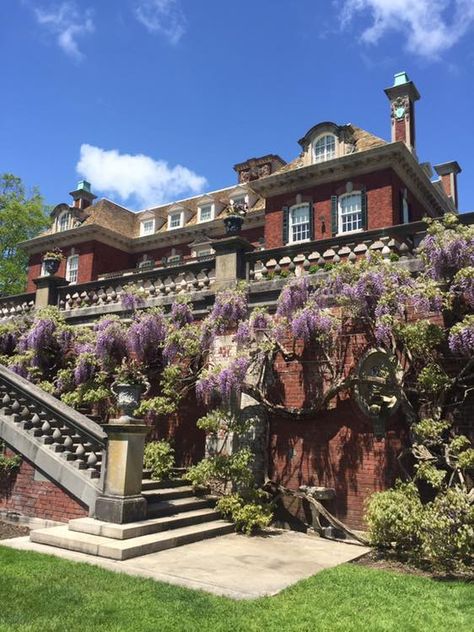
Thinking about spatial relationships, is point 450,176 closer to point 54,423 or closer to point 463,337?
point 463,337

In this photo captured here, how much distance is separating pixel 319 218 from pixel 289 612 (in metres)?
18.7

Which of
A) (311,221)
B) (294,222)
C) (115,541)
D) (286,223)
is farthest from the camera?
(286,223)

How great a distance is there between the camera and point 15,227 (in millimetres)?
37812

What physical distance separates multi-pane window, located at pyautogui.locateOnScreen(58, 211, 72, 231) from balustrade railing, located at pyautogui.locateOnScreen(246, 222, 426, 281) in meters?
23.6

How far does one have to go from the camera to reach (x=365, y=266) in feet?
31.1

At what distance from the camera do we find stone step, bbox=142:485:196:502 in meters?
9.52

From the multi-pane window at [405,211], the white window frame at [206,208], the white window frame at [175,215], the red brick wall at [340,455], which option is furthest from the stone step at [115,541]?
the white window frame at [175,215]

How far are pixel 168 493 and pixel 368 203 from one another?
1502 cm

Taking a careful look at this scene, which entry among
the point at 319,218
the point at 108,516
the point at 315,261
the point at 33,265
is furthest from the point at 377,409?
the point at 33,265

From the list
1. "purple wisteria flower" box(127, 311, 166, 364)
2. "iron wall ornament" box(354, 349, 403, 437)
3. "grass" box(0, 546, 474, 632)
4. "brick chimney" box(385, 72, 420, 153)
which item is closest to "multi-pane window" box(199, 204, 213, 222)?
"brick chimney" box(385, 72, 420, 153)

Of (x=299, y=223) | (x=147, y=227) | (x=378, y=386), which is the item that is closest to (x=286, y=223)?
(x=299, y=223)

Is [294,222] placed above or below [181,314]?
above

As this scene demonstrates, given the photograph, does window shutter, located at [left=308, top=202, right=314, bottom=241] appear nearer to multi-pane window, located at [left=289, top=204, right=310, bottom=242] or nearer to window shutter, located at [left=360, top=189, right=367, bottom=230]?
multi-pane window, located at [left=289, top=204, right=310, bottom=242]

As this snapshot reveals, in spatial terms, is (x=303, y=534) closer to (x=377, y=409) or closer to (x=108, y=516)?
(x=377, y=409)
